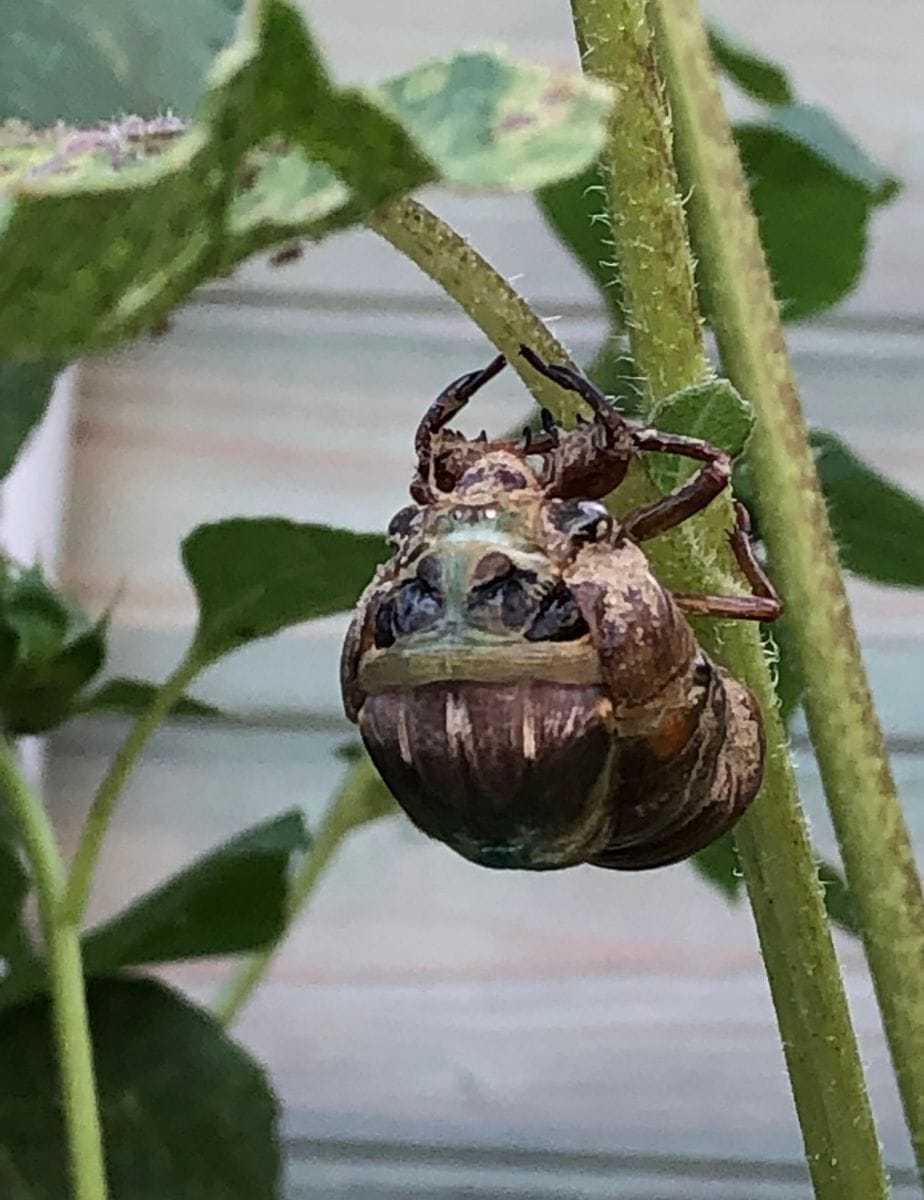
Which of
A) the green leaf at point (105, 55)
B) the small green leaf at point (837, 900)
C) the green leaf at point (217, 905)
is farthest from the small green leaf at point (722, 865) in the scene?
the green leaf at point (105, 55)

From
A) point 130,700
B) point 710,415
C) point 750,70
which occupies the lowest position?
point 130,700

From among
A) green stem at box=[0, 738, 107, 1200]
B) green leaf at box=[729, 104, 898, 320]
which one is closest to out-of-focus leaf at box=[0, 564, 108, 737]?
green stem at box=[0, 738, 107, 1200]

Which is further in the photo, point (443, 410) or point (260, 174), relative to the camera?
point (443, 410)

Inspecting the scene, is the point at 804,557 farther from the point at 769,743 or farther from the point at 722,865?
the point at 722,865

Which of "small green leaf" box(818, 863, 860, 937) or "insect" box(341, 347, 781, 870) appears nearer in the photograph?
"insect" box(341, 347, 781, 870)

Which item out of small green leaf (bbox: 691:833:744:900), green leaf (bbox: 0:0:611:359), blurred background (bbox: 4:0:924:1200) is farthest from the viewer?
blurred background (bbox: 4:0:924:1200)

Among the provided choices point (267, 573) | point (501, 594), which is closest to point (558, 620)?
point (501, 594)

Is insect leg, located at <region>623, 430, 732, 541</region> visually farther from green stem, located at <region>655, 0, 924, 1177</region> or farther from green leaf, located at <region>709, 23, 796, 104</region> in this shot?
green leaf, located at <region>709, 23, 796, 104</region>
